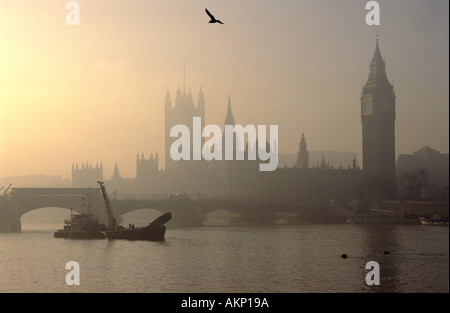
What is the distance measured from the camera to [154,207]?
438 feet

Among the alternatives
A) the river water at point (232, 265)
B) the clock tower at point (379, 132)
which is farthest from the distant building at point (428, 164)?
the river water at point (232, 265)

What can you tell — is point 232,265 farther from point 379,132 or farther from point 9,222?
point 379,132

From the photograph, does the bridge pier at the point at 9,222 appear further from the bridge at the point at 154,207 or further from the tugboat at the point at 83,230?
the tugboat at the point at 83,230

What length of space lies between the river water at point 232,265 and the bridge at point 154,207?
130 feet

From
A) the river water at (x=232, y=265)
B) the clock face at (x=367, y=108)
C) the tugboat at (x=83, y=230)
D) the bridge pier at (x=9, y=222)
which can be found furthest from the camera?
the clock face at (x=367, y=108)

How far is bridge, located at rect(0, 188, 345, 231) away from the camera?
12581cm

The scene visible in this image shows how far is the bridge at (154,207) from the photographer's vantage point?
125812mm

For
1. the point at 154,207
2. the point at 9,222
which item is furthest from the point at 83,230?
the point at 154,207

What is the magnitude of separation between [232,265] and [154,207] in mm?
78332

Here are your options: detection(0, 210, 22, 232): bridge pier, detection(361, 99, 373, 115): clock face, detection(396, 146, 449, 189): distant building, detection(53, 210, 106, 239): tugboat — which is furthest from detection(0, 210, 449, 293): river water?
detection(361, 99, 373, 115): clock face

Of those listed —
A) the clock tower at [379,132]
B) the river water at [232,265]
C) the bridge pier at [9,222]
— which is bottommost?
the bridge pier at [9,222]
